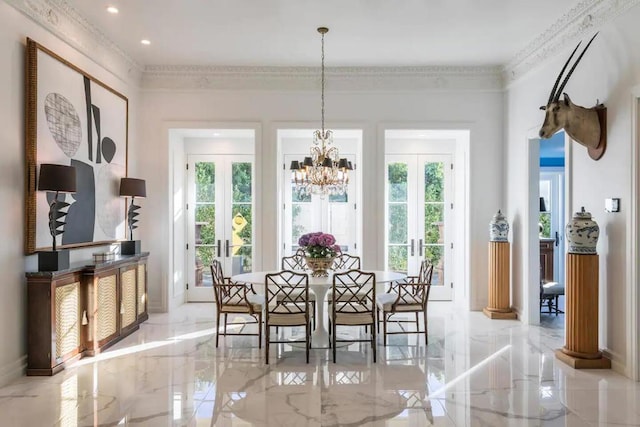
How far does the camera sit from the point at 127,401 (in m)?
3.45

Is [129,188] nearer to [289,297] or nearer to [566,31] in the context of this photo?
[289,297]

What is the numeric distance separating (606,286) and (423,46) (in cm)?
347

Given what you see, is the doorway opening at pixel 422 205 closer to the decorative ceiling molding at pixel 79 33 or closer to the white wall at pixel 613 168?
the white wall at pixel 613 168

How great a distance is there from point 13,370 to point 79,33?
3.48 meters

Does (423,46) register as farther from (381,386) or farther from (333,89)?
(381,386)

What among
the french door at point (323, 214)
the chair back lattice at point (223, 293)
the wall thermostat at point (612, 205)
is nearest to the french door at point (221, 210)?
the french door at point (323, 214)

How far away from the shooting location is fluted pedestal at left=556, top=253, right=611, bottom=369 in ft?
13.5

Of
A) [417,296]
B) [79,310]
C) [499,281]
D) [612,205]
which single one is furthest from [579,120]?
[79,310]

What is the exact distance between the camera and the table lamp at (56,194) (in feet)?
12.8

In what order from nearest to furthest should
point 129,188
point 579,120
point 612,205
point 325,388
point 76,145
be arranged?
point 325,388
point 612,205
point 579,120
point 76,145
point 129,188

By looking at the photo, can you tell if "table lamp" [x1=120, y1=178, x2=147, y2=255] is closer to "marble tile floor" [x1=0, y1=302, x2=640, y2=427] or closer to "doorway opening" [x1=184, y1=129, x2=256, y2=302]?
"marble tile floor" [x1=0, y1=302, x2=640, y2=427]

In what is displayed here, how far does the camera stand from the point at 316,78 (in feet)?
21.5

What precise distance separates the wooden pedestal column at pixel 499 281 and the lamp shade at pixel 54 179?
5.19 meters

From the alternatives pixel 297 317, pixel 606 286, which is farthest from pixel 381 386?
pixel 606 286
